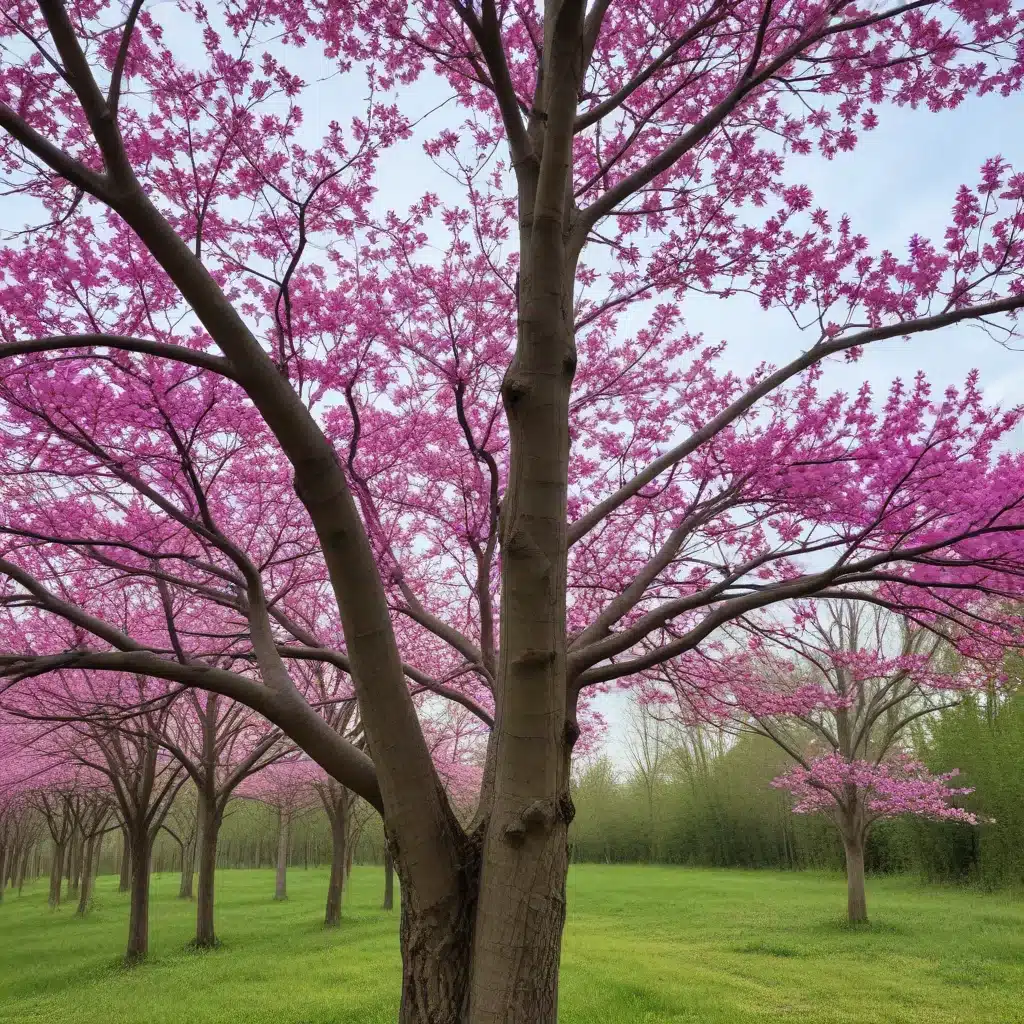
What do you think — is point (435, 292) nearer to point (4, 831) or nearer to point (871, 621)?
point (871, 621)

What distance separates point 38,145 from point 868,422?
5.01 m

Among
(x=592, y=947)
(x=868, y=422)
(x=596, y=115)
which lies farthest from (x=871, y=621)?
(x=596, y=115)

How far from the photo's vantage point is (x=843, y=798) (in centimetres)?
1123

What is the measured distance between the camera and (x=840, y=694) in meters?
10.7

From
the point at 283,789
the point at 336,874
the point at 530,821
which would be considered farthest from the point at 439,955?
the point at 283,789

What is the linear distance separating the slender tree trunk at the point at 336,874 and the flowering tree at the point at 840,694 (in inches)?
263

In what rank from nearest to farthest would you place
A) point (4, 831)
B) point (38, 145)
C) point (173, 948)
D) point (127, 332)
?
point (38, 145) → point (127, 332) → point (173, 948) → point (4, 831)

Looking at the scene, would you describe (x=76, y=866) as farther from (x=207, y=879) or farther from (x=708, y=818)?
(x=708, y=818)

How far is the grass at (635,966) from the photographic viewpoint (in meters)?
6.57

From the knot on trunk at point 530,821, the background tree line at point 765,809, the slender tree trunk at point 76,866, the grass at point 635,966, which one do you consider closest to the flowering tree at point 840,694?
the background tree line at point 765,809

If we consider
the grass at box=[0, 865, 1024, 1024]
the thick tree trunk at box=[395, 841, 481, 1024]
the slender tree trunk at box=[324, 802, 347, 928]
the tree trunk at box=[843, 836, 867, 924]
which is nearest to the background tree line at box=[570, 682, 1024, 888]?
the grass at box=[0, 865, 1024, 1024]

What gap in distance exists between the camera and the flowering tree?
6.28 meters

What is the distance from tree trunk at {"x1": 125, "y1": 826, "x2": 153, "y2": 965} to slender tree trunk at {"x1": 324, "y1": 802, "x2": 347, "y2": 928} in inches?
136

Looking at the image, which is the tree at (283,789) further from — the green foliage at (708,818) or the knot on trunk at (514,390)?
the knot on trunk at (514,390)
